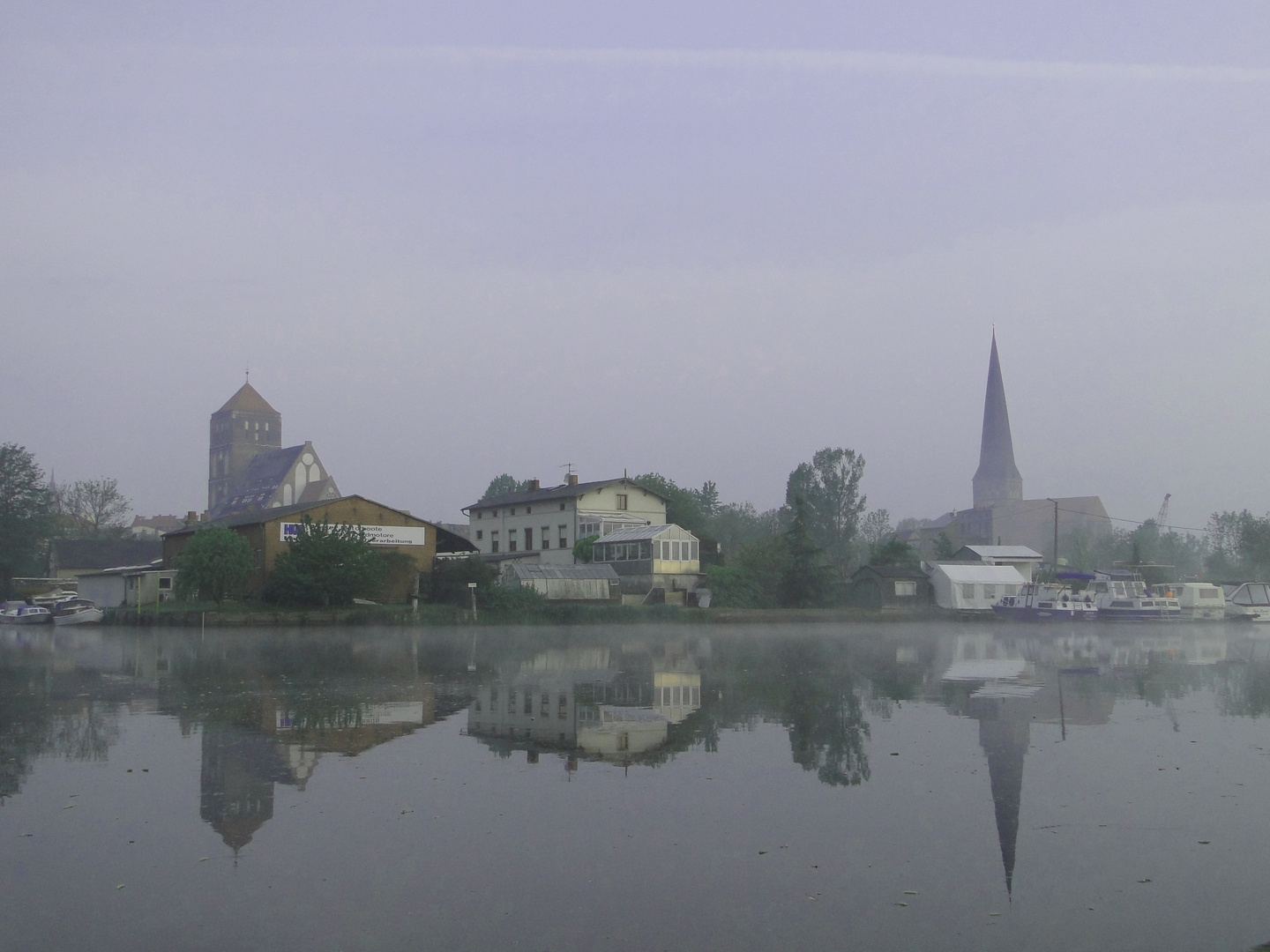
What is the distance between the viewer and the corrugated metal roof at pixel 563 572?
5653cm

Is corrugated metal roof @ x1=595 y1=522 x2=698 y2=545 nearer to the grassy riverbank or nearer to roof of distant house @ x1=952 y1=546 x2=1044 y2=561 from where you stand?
the grassy riverbank

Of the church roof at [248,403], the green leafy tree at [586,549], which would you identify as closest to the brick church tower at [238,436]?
the church roof at [248,403]

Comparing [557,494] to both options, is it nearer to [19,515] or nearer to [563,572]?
[563,572]

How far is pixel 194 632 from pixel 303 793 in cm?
3435

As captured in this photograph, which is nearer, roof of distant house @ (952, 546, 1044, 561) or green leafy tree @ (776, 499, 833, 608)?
green leafy tree @ (776, 499, 833, 608)

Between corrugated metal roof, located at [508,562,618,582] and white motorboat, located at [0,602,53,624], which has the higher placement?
corrugated metal roof, located at [508,562,618,582]

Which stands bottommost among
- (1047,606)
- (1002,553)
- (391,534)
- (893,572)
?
(1047,606)

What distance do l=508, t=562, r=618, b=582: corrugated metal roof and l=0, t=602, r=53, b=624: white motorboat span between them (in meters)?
22.6

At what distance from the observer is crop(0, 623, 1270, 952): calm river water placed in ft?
23.6

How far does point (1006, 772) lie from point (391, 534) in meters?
47.6

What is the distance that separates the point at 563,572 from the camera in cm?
5775

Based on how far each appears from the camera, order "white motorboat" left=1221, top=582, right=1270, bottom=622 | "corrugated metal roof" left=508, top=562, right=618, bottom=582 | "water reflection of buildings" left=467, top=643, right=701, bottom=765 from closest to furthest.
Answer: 1. "water reflection of buildings" left=467, top=643, right=701, bottom=765
2. "corrugated metal roof" left=508, top=562, right=618, bottom=582
3. "white motorboat" left=1221, top=582, right=1270, bottom=622

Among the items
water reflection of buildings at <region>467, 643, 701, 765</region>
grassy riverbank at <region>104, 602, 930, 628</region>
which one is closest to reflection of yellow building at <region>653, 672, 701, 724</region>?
water reflection of buildings at <region>467, 643, 701, 765</region>

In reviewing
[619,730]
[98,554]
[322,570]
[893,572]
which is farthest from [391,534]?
[619,730]
